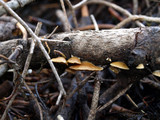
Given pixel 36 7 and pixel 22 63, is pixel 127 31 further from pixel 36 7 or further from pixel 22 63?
pixel 36 7

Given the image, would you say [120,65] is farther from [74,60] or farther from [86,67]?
[74,60]

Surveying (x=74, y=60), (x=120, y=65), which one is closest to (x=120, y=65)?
(x=120, y=65)

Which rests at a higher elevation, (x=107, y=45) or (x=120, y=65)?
(x=107, y=45)

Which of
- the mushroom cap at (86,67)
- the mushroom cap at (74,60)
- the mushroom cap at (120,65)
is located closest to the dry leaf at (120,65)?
the mushroom cap at (120,65)

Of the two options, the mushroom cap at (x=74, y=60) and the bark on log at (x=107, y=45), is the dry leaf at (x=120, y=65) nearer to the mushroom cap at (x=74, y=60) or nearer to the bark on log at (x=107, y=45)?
the bark on log at (x=107, y=45)

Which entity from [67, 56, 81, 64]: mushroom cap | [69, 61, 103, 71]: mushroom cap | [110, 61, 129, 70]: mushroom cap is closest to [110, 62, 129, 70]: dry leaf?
[110, 61, 129, 70]: mushroom cap

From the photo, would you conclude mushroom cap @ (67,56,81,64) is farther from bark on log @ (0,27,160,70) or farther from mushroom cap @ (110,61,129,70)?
mushroom cap @ (110,61,129,70)

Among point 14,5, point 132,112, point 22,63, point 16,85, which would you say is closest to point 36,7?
point 14,5

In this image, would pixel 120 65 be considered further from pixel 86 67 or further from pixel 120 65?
pixel 86 67
